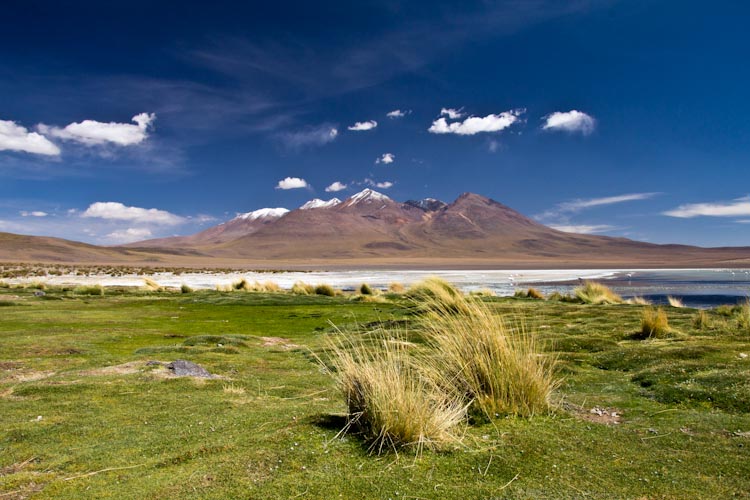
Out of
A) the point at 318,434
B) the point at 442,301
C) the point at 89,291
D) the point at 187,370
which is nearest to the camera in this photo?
the point at 318,434

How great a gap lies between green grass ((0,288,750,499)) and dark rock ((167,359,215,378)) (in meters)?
0.36

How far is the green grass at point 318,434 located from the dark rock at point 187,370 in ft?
1.19

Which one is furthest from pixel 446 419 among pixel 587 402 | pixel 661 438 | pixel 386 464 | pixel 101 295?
pixel 101 295

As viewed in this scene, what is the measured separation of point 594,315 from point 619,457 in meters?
16.1

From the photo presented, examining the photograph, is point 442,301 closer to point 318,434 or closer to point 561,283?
point 318,434

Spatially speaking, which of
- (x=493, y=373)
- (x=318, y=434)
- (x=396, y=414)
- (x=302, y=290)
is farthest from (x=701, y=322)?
(x=302, y=290)

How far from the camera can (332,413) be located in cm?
647

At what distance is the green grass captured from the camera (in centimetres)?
443

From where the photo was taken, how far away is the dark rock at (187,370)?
9555 millimetres

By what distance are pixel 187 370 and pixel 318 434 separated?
203 inches

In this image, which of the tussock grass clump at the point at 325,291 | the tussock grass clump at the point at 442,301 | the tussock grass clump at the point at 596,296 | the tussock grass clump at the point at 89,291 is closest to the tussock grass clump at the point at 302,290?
the tussock grass clump at the point at 325,291

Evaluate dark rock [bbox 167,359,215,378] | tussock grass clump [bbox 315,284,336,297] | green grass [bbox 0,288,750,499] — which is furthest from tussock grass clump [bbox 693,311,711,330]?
tussock grass clump [bbox 315,284,336,297]

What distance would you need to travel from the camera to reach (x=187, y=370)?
9.77m

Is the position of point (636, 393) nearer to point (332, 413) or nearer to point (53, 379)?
point (332, 413)
